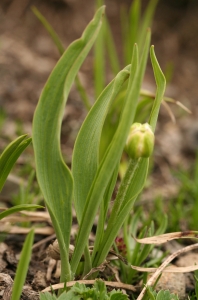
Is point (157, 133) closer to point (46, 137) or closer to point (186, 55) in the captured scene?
point (186, 55)

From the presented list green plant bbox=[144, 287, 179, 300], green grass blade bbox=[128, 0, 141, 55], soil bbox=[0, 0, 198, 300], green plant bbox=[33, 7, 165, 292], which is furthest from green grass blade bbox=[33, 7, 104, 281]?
green grass blade bbox=[128, 0, 141, 55]

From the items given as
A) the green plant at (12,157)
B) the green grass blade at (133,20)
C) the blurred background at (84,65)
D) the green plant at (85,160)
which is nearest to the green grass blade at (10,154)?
the green plant at (12,157)

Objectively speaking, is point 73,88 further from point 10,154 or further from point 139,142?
point 139,142

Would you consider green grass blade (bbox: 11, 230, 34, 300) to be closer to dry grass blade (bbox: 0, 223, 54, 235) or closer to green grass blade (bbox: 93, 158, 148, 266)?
green grass blade (bbox: 93, 158, 148, 266)

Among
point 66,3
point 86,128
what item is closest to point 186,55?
point 66,3

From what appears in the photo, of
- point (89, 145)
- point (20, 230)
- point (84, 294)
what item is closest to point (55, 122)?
point (89, 145)

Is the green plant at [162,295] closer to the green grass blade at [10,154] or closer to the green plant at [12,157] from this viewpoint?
the green plant at [12,157]
